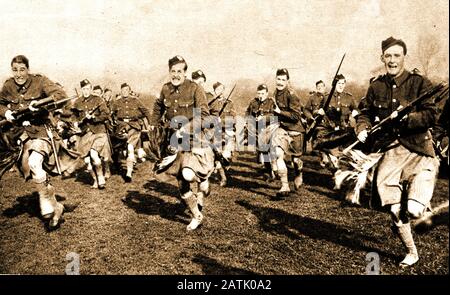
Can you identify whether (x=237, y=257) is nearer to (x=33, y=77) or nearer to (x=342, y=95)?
(x=33, y=77)

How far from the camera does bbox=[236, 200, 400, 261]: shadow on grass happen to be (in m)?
5.75

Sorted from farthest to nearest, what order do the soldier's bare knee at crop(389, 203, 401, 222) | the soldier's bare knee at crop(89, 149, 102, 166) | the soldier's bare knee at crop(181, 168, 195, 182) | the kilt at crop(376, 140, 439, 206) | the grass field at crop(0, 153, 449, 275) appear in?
the soldier's bare knee at crop(89, 149, 102, 166)
the soldier's bare knee at crop(181, 168, 195, 182)
the grass field at crop(0, 153, 449, 275)
the soldier's bare knee at crop(389, 203, 401, 222)
the kilt at crop(376, 140, 439, 206)

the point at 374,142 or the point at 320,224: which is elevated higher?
the point at 374,142

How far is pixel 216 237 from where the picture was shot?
6.18m

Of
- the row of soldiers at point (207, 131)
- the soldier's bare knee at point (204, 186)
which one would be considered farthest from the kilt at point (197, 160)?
the soldier's bare knee at point (204, 186)

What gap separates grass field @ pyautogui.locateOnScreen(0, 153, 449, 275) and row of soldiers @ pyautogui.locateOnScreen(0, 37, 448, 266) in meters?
0.50

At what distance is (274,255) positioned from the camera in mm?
5406

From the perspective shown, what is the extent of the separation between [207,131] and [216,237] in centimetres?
171

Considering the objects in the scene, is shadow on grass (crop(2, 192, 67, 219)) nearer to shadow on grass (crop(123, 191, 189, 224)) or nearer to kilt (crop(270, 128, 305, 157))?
shadow on grass (crop(123, 191, 189, 224))

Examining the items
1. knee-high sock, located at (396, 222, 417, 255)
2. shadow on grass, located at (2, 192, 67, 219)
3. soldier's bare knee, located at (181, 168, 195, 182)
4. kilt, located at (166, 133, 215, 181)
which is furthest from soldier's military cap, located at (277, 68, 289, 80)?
shadow on grass, located at (2, 192, 67, 219)

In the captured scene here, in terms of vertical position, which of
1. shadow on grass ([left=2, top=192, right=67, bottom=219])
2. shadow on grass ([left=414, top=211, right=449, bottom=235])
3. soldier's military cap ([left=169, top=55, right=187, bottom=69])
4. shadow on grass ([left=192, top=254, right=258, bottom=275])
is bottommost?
shadow on grass ([left=2, top=192, right=67, bottom=219])

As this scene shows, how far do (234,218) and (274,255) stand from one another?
6.22 feet

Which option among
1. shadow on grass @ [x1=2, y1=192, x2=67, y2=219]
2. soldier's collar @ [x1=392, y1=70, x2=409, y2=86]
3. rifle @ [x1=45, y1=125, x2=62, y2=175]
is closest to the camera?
soldier's collar @ [x1=392, y1=70, x2=409, y2=86]
